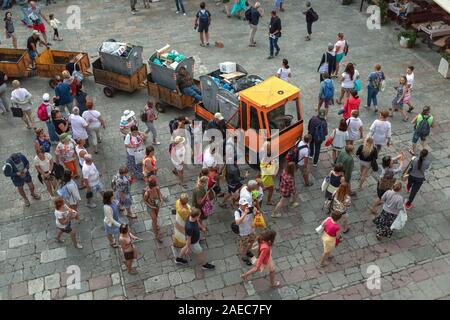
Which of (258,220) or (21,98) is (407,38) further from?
(21,98)

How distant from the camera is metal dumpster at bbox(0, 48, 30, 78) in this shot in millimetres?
16359

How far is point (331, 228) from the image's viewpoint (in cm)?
942

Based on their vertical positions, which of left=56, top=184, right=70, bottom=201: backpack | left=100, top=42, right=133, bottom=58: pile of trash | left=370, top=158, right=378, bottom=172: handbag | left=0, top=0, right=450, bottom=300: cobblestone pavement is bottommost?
left=0, top=0, right=450, bottom=300: cobblestone pavement

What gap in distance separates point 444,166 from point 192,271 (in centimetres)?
727

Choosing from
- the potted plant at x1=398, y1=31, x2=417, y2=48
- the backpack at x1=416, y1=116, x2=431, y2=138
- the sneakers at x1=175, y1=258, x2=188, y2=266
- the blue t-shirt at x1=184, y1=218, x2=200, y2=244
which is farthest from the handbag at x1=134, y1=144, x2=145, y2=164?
the potted plant at x1=398, y1=31, x2=417, y2=48

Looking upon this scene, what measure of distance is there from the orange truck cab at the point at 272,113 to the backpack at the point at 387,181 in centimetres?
259

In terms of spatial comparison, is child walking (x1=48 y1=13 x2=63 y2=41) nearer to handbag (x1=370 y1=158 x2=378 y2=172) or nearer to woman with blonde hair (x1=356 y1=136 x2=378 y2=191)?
woman with blonde hair (x1=356 y1=136 x2=378 y2=191)

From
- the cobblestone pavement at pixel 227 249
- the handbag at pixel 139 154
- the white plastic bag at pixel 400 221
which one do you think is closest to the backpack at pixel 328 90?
the cobblestone pavement at pixel 227 249

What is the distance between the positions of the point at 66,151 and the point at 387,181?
24.4 feet

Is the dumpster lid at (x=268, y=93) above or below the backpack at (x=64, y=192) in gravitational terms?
above

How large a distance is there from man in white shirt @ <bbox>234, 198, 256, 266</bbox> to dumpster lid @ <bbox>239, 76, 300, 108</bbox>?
115 inches

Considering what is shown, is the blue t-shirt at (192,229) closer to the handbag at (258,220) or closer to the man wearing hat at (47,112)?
the handbag at (258,220)

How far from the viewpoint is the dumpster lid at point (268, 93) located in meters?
11.7

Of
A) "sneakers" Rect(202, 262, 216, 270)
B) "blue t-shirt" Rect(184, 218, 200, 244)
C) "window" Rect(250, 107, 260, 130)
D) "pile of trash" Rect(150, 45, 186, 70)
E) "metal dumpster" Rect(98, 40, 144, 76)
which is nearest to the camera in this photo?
"blue t-shirt" Rect(184, 218, 200, 244)
